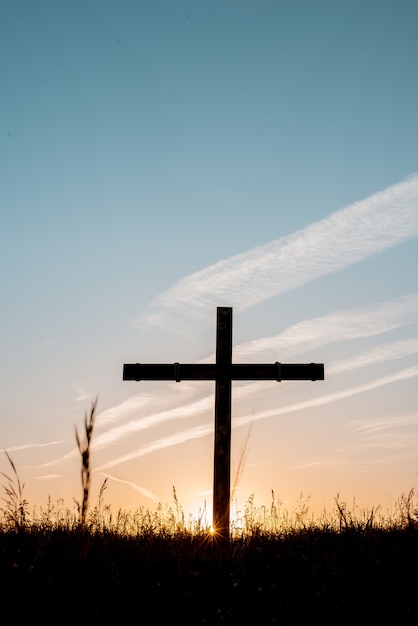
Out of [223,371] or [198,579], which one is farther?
[223,371]

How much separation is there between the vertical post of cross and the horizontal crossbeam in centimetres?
9

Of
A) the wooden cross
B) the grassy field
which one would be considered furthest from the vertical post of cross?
the grassy field

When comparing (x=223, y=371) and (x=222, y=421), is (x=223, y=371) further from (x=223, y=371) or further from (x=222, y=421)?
(x=222, y=421)

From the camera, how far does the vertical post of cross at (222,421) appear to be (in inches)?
305

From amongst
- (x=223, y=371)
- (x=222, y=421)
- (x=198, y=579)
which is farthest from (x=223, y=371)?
(x=198, y=579)

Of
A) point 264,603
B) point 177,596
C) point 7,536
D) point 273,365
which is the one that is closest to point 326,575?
point 264,603

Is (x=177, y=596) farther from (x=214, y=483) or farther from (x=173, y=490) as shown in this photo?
(x=214, y=483)

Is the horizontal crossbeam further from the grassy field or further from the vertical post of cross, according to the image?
the grassy field

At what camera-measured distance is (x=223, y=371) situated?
852cm

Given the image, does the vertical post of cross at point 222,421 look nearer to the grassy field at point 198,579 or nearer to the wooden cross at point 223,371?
the wooden cross at point 223,371

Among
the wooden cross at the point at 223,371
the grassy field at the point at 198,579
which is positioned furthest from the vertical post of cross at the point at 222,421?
the grassy field at the point at 198,579

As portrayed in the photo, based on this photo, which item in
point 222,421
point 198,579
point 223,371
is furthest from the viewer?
point 223,371

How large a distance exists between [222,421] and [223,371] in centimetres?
73

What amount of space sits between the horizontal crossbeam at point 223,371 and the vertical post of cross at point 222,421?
0.09 meters
